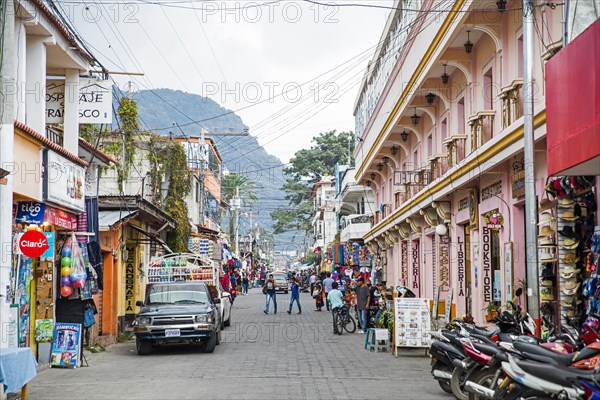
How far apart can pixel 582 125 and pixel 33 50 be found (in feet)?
36.9

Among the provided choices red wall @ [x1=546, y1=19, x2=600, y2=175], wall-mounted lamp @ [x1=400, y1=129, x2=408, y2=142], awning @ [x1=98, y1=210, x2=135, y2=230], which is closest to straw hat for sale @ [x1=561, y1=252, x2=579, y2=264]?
red wall @ [x1=546, y1=19, x2=600, y2=175]

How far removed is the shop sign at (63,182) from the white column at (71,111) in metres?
0.62

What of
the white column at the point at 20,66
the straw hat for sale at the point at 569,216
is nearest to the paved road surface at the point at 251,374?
the straw hat for sale at the point at 569,216

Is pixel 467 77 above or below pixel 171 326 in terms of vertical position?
above

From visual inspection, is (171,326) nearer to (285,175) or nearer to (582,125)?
(582,125)

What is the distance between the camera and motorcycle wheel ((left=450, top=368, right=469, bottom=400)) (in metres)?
11.9

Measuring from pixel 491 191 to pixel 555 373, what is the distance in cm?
1159

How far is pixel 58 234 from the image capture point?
18391 millimetres

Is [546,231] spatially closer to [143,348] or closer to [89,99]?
[143,348]

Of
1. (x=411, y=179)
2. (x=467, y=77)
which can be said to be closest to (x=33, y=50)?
(x=467, y=77)

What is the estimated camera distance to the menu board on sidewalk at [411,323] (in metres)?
18.5

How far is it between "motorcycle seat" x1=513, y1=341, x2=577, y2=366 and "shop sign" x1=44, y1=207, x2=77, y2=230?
417 inches

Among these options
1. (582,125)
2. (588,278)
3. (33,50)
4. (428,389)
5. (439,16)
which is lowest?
(428,389)

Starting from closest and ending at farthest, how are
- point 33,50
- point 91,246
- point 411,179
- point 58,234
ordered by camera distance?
point 33,50, point 58,234, point 91,246, point 411,179
